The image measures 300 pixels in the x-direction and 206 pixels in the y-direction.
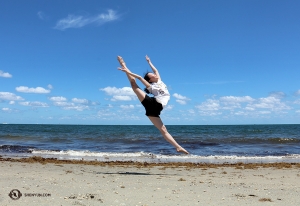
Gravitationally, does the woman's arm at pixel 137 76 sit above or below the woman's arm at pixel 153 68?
below

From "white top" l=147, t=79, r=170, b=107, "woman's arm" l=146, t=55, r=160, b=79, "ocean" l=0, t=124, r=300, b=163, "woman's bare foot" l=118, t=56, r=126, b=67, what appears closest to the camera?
"white top" l=147, t=79, r=170, b=107

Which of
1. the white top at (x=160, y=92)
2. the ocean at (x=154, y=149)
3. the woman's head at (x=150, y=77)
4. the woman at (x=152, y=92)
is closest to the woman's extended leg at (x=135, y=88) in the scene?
the woman at (x=152, y=92)

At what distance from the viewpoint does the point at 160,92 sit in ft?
24.8

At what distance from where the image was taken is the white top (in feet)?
24.6

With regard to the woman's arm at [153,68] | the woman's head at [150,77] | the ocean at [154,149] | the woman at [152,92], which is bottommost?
the ocean at [154,149]

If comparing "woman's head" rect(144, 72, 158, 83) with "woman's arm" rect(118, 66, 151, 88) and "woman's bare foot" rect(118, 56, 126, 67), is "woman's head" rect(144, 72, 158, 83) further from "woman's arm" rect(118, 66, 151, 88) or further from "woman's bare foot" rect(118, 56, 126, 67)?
"woman's bare foot" rect(118, 56, 126, 67)

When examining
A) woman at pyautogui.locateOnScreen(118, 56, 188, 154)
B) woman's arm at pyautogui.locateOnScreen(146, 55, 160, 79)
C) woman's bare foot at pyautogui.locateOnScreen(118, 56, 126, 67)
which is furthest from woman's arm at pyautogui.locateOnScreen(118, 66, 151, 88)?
woman's arm at pyautogui.locateOnScreen(146, 55, 160, 79)

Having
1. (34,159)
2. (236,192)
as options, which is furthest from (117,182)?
(34,159)

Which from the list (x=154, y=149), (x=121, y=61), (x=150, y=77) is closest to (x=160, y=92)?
(x=150, y=77)

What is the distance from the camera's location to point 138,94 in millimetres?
A: 7406

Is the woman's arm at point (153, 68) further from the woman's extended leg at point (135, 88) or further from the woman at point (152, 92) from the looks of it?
the woman's extended leg at point (135, 88)

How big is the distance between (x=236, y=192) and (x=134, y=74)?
3.51m

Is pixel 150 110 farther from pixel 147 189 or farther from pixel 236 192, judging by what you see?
pixel 236 192

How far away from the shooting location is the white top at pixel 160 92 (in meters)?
7.49
